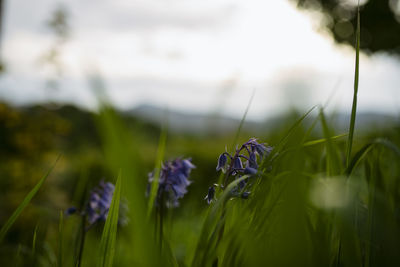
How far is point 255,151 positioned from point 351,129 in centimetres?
33

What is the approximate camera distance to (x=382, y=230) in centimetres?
85

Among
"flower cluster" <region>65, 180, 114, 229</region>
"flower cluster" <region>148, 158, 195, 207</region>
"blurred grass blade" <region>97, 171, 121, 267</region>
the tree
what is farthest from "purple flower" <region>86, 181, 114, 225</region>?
the tree

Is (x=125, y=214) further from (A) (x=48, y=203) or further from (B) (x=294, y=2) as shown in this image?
(B) (x=294, y=2)

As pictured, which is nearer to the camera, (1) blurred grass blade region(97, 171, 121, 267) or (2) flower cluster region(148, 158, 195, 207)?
(1) blurred grass blade region(97, 171, 121, 267)

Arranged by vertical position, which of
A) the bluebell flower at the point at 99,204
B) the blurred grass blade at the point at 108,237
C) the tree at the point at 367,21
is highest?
the tree at the point at 367,21

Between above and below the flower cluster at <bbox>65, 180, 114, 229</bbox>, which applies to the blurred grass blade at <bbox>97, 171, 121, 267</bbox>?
above

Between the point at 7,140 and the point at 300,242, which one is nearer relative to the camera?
the point at 300,242

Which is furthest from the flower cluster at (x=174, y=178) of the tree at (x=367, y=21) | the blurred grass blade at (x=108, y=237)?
the tree at (x=367, y=21)

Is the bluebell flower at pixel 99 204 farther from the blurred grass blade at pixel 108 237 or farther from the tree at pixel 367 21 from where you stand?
the tree at pixel 367 21

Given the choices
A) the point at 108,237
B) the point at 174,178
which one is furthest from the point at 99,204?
the point at 108,237

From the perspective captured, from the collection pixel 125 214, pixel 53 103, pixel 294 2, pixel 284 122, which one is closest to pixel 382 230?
pixel 284 122

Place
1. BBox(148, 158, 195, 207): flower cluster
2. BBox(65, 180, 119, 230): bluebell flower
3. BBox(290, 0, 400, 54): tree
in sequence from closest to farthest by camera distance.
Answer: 1. BBox(148, 158, 195, 207): flower cluster
2. BBox(65, 180, 119, 230): bluebell flower
3. BBox(290, 0, 400, 54): tree

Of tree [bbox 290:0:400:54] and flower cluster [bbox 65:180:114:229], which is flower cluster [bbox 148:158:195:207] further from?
tree [bbox 290:0:400:54]

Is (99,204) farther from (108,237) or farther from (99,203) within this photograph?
(108,237)
